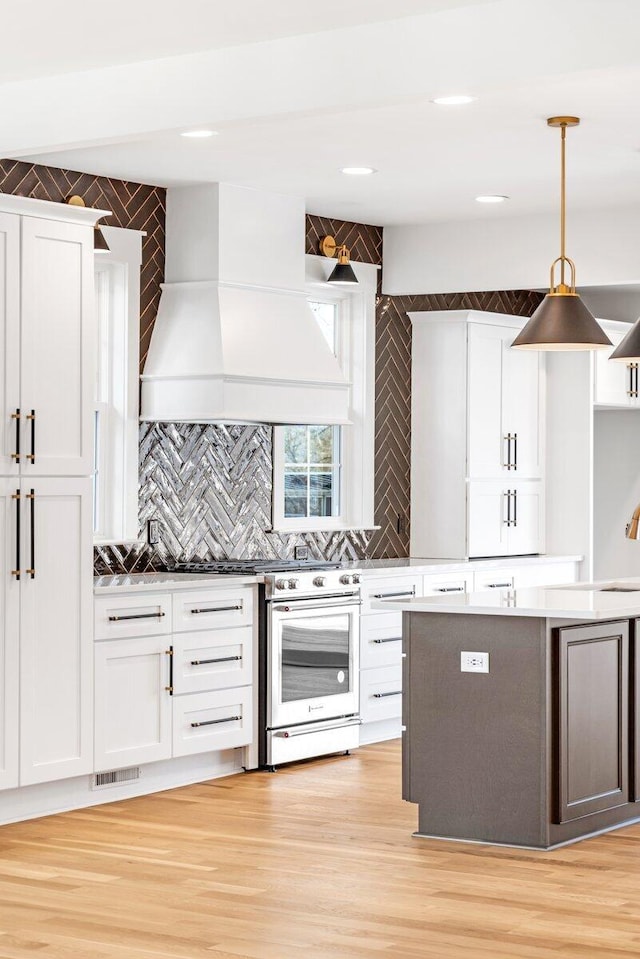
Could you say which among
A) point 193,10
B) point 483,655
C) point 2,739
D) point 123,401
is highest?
point 193,10

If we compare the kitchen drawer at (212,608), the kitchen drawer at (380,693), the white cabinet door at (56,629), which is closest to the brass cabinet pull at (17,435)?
the white cabinet door at (56,629)

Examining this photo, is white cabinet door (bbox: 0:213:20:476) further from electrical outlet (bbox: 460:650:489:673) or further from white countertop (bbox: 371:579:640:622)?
electrical outlet (bbox: 460:650:489:673)

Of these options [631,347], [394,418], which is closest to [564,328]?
[631,347]

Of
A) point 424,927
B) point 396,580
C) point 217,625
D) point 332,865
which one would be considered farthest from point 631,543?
point 424,927

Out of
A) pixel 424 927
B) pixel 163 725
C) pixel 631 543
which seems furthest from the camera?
pixel 631 543

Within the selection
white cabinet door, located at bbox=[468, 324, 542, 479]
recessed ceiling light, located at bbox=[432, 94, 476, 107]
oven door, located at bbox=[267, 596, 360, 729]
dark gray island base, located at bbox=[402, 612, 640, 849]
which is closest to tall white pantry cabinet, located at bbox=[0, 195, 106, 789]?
oven door, located at bbox=[267, 596, 360, 729]

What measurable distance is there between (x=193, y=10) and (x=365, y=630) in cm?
390

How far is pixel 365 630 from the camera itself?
24.7 feet

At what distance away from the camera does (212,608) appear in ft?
21.8

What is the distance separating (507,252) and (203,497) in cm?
222

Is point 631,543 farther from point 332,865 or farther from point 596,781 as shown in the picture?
point 332,865

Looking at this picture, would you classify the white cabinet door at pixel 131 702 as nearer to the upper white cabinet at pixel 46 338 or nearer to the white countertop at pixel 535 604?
the upper white cabinet at pixel 46 338

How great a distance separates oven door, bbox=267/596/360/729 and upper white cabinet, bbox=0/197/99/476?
1.49 meters

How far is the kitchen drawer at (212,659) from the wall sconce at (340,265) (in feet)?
6.98
